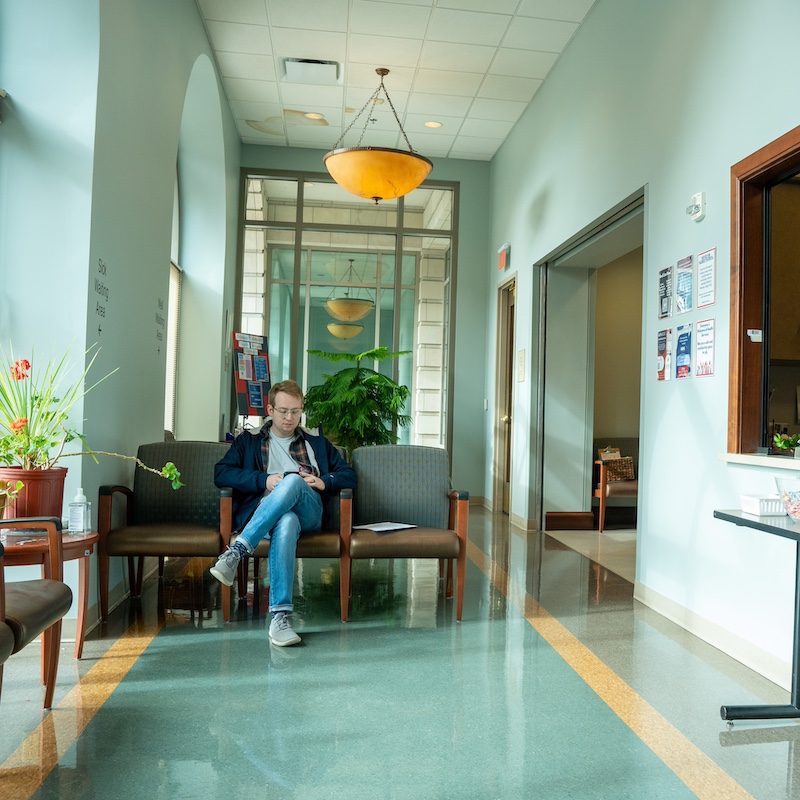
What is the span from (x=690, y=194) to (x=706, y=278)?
50 cm

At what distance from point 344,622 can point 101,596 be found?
1.17 meters

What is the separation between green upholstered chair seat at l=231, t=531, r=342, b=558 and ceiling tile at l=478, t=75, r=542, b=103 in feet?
15.5

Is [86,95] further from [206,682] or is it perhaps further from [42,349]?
[206,682]

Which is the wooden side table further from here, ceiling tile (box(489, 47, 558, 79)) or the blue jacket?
ceiling tile (box(489, 47, 558, 79))

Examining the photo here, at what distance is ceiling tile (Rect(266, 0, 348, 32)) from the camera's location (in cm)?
554

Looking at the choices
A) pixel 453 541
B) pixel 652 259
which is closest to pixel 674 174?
pixel 652 259

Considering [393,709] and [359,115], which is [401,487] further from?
[359,115]

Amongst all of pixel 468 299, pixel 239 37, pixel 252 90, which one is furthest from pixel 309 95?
pixel 468 299

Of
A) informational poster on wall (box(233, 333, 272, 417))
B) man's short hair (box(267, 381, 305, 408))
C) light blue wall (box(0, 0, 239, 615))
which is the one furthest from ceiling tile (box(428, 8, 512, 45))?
man's short hair (box(267, 381, 305, 408))

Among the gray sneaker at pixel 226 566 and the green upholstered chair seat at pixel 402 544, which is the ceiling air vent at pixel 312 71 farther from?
the gray sneaker at pixel 226 566

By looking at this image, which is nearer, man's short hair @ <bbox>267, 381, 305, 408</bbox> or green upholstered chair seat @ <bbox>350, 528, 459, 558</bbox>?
green upholstered chair seat @ <bbox>350, 528, 459, 558</bbox>

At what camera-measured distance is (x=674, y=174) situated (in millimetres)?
4094

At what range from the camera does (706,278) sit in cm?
371

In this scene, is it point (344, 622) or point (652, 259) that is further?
point (652, 259)
